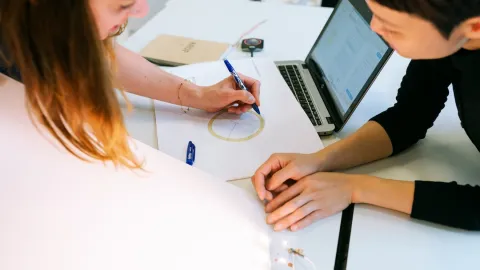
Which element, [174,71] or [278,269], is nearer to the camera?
[278,269]

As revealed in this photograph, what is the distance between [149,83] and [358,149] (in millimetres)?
511

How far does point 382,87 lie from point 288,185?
497 millimetres

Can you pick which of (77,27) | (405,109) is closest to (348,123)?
(405,109)

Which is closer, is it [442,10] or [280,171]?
[442,10]

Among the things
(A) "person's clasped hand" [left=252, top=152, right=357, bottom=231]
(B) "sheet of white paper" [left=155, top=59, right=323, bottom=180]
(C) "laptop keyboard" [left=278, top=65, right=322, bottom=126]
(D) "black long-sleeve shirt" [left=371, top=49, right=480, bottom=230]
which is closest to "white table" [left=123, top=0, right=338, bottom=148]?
Answer: (C) "laptop keyboard" [left=278, top=65, right=322, bottom=126]

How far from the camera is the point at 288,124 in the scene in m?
1.06

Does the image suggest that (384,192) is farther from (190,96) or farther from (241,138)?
(190,96)

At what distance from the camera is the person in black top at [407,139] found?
2.21 feet

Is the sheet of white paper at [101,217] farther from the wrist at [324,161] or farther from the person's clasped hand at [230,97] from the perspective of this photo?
the person's clasped hand at [230,97]

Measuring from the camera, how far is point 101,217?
729 mm

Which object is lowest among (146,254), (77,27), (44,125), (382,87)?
(382,87)

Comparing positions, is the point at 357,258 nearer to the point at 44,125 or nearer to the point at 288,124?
the point at 288,124

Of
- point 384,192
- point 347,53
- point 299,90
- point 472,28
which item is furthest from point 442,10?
point 299,90

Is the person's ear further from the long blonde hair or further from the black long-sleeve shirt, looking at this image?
the long blonde hair
